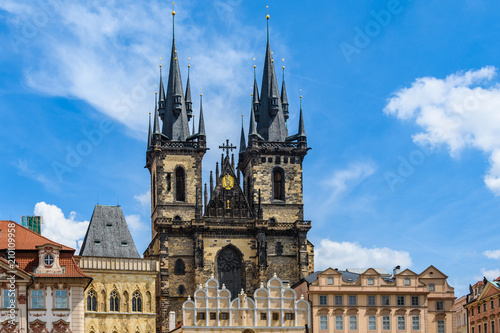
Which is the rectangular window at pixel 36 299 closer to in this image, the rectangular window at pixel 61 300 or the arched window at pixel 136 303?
the rectangular window at pixel 61 300

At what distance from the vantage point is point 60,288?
6153cm

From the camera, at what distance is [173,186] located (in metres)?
105

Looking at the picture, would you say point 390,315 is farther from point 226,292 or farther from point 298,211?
point 298,211

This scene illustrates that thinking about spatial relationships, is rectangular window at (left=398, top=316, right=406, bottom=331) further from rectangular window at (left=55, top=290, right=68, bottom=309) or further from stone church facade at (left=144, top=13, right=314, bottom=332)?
rectangular window at (left=55, top=290, right=68, bottom=309)

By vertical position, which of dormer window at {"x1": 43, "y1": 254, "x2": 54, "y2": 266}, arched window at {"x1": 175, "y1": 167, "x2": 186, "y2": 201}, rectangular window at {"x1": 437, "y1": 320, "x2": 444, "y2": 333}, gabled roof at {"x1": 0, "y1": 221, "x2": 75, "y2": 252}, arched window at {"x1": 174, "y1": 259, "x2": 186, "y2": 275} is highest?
arched window at {"x1": 175, "y1": 167, "x2": 186, "y2": 201}

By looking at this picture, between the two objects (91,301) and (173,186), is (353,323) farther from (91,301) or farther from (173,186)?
(173,186)

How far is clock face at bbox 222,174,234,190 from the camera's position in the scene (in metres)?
105

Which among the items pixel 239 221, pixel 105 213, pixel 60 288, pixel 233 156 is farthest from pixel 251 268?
pixel 60 288

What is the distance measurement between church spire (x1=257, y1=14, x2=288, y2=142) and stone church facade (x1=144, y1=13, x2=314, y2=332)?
4.5 inches

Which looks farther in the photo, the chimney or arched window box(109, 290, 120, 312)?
the chimney

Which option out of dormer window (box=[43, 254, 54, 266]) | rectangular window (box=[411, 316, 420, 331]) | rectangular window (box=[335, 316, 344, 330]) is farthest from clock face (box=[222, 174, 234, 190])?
dormer window (box=[43, 254, 54, 266])

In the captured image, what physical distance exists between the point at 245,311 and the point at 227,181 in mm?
28664

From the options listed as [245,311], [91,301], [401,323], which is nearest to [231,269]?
[245,311]

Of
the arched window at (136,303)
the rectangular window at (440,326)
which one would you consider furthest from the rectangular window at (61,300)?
the rectangular window at (440,326)
